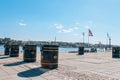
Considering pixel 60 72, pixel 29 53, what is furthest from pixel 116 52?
pixel 60 72

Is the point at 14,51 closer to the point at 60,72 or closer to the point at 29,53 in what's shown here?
the point at 29,53

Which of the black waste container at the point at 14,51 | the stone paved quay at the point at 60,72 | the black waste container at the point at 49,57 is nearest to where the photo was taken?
the stone paved quay at the point at 60,72

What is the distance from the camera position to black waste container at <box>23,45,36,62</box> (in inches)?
535

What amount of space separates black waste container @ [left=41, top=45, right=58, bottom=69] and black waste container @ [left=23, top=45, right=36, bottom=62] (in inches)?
126

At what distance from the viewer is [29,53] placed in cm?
1385

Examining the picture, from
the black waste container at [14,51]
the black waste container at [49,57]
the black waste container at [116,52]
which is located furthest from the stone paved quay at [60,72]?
the black waste container at [116,52]

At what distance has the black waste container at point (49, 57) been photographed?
10.4 m

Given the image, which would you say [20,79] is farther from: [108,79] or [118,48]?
[118,48]

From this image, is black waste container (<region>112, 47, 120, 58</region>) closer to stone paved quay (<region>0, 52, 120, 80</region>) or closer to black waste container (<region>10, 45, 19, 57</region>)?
stone paved quay (<region>0, 52, 120, 80</region>)

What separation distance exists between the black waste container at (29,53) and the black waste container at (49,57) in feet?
10.5

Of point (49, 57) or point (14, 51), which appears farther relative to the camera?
point (14, 51)

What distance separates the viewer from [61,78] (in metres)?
7.35

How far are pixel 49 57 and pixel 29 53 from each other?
12.1ft

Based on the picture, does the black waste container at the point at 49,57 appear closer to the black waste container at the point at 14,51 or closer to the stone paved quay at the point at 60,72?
the stone paved quay at the point at 60,72
